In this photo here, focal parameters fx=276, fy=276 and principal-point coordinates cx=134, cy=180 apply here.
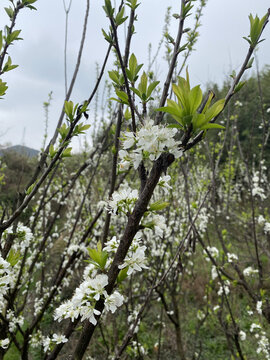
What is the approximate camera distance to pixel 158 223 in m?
0.89

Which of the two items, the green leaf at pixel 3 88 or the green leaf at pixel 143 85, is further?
the green leaf at pixel 3 88

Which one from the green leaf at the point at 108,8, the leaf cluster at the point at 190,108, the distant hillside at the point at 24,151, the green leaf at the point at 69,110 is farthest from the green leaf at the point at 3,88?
the distant hillside at the point at 24,151

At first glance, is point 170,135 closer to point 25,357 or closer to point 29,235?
point 29,235

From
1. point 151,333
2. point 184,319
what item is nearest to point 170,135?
point 151,333

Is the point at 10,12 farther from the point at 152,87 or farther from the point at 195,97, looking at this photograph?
the point at 195,97

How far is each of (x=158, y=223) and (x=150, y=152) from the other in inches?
9.7

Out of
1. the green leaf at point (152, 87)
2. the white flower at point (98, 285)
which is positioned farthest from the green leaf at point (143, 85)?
the white flower at point (98, 285)

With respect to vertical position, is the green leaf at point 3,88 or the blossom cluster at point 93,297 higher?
the green leaf at point 3,88

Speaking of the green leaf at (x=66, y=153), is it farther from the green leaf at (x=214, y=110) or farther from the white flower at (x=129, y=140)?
the green leaf at (x=214, y=110)

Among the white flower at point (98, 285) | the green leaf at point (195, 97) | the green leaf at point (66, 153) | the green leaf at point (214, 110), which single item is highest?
the green leaf at point (195, 97)

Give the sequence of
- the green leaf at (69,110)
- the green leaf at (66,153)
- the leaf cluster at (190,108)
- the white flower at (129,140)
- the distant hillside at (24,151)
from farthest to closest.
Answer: the distant hillside at (24,151)
the green leaf at (66,153)
the green leaf at (69,110)
the white flower at (129,140)
the leaf cluster at (190,108)

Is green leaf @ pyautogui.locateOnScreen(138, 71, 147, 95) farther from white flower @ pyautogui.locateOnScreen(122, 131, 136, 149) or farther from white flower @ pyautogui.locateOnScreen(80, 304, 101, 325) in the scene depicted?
white flower @ pyautogui.locateOnScreen(80, 304, 101, 325)

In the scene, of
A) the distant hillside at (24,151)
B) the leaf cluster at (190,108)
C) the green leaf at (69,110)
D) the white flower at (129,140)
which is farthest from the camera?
the distant hillside at (24,151)

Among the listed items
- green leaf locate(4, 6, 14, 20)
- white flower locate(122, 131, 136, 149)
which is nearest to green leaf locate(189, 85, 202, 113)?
white flower locate(122, 131, 136, 149)
